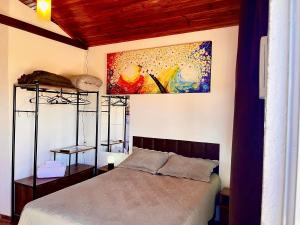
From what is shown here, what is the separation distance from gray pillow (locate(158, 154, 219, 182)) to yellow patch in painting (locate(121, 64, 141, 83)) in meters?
1.38

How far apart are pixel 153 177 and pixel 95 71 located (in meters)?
2.15

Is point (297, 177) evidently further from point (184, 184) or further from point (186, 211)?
point (184, 184)

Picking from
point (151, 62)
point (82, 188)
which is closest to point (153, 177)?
point (82, 188)

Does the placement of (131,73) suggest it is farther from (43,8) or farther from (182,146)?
(43,8)

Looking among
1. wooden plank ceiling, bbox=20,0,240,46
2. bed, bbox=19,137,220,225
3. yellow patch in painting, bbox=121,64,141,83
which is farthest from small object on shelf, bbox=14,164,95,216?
wooden plank ceiling, bbox=20,0,240,46

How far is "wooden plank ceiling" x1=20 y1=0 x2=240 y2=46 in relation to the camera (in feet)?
9.21

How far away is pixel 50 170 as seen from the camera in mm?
3117

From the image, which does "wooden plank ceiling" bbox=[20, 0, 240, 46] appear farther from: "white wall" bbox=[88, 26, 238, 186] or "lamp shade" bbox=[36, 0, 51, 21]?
"lamp shade" bbox=[36, 0, 51, 21]

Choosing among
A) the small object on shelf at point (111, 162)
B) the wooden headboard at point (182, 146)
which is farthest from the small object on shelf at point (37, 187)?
the wooden headboard at point (182, 146)

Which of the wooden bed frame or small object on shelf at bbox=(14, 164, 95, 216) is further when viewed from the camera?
the wooden bed frame

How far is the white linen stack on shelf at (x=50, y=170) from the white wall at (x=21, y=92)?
267 mm

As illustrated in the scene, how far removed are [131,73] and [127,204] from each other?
218 cm

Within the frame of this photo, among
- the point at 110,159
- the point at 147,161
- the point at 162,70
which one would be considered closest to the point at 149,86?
the point at 162,70

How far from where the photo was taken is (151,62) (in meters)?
3.54
